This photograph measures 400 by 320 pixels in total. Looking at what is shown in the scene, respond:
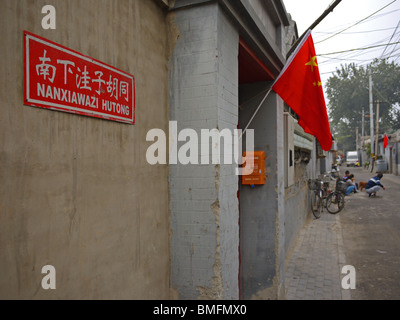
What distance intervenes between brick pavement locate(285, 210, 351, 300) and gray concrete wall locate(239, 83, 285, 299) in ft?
2.54

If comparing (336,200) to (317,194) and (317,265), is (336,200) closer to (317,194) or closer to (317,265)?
(317,194)

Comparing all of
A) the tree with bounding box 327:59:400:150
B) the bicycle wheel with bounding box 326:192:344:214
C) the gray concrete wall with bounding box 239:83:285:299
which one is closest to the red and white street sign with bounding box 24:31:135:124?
the gray concrete wall with bounding box 239:83:285:299

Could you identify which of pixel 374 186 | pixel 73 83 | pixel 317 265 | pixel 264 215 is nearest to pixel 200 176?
pixel 73 83

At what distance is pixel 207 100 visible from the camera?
2.76 m

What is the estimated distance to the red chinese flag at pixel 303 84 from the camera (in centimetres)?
388

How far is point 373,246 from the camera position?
24.1 feet

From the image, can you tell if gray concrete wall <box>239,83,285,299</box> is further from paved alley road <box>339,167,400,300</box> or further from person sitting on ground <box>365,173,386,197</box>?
person sitting on ground <box>365,173,386,197</box>

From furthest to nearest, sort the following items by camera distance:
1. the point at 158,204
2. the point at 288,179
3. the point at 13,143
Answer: the point at 288,179 → the point at 158,204 → the point at 13,143

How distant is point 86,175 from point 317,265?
5.95 meters

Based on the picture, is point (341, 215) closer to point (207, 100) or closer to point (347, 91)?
point (207, 100)

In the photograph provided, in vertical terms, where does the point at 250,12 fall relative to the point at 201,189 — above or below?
above

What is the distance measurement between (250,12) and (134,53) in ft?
5.29

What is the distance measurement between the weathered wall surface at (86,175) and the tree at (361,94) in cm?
5052
